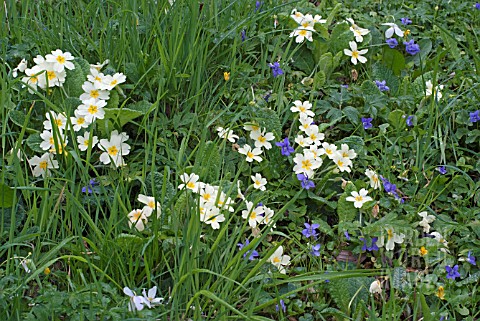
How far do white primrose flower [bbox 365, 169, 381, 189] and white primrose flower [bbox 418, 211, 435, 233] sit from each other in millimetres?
188

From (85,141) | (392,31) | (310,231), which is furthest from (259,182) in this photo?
(392,31)

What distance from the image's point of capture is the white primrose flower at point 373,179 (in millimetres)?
2453

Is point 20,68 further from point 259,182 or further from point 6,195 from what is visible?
point 259,182

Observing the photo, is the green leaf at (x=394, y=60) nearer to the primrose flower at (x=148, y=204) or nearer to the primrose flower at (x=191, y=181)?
the primrose flower at (x=191, y=181)

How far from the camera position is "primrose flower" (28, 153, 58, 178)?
2.30 m

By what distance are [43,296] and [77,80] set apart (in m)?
1.01

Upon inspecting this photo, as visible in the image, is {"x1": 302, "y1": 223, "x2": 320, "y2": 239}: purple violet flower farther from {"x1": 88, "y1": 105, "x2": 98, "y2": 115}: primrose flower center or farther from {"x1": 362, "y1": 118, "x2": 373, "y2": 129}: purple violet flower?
{"x1": 88, "y1": 105, "x2": 98, "y2": 115}: primrose flower center

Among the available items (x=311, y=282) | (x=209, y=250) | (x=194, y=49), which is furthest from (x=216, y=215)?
(x=194, y=49)

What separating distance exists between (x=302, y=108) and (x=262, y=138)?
0.24m

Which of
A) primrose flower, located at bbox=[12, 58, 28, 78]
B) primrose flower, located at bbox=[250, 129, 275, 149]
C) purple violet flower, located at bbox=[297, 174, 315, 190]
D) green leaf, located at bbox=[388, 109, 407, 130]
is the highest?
primrose flower, located at bbox=[12, 58, 28, 78]

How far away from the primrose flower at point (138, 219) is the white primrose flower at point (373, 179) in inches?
33.2

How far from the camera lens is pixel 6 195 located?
2.10 meters

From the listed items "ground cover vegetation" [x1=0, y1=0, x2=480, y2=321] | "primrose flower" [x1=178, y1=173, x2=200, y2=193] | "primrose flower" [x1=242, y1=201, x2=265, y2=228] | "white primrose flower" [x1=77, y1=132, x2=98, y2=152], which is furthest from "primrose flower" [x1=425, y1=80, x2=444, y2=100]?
"white primrose flower" [x1=77, y1=132, x2=98, y2=152]

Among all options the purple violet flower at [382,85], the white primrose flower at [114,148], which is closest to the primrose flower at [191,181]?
the white primrose flower at [114,148]
